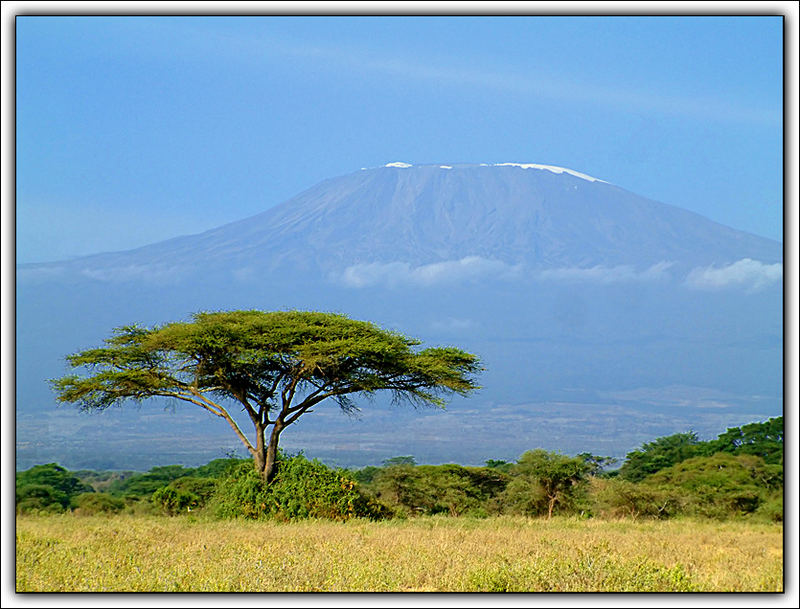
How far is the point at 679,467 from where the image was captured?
29062 millimetres

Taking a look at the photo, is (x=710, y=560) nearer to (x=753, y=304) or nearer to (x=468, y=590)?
(x=468, y=590)

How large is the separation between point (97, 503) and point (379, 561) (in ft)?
44.8

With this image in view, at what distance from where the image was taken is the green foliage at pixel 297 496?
1669cm

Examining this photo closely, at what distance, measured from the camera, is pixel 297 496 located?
1698 centimetres

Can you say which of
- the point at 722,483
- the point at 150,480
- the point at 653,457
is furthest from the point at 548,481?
the point at 150,480

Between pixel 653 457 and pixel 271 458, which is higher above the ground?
pixel 271 458

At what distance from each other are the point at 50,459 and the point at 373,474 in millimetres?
9164

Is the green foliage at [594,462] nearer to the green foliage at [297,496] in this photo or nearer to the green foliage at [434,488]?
the green foliage at [434,488]

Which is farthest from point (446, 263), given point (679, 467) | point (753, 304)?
point (679, 467)

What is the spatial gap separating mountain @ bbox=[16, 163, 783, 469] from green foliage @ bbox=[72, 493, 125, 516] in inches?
544

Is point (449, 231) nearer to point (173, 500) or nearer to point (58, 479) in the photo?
point (58, 479)

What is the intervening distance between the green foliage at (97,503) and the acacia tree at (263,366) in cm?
252

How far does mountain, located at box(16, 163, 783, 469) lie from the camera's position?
144ft

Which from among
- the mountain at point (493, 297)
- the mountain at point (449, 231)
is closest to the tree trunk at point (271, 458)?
Result: the mountain at point (493, 297)
